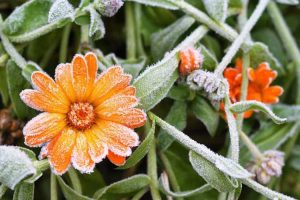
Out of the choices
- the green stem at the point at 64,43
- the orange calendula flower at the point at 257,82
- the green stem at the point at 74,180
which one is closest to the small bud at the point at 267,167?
the orange calendula flower at the point at 257,82

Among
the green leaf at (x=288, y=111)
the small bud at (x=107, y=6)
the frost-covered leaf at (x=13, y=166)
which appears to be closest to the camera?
the frost-covered leaf at (x=13, y=166)

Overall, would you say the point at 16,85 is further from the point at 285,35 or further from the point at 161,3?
the point at 285,35

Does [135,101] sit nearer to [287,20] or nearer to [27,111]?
[27,111]

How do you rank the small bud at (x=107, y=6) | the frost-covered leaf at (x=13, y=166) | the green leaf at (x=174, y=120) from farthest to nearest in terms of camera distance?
1. the green leaf at (x=174, y=120)
2. the small bud at (x=107, y=6)
3. the frost-covered leaf at (x=13, y=166)

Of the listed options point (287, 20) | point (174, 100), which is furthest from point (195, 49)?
point (287, 20)

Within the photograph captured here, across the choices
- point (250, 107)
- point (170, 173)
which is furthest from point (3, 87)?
point (250, 107)

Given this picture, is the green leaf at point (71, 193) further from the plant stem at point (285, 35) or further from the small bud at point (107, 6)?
the plant stem at point (285, 35)
